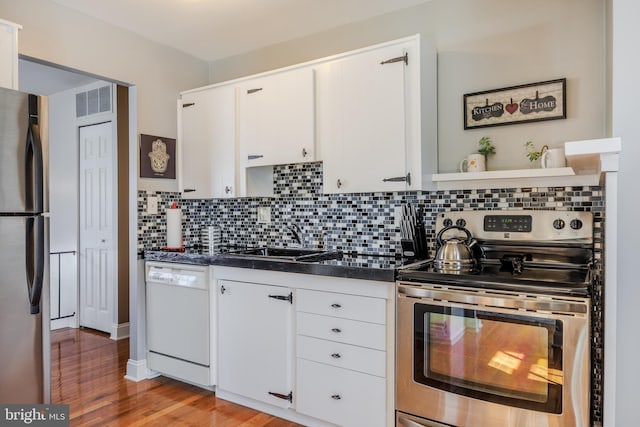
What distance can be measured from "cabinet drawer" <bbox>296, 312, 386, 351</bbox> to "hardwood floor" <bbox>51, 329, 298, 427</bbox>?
0.59m

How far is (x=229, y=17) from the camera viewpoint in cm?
290

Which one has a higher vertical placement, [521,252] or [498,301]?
[521,252]

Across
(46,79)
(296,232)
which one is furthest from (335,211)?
(46,79)

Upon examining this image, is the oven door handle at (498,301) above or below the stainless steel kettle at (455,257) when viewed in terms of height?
below

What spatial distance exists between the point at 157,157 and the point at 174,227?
1.76ft

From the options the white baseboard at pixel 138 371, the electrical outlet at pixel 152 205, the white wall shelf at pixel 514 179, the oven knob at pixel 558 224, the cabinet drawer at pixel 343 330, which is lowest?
the white baseboard at pixel 138 371

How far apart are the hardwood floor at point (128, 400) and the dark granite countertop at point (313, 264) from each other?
33.9 inches

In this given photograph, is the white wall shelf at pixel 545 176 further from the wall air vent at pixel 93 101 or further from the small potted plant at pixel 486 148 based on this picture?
the wall air vent at pixel 93 101

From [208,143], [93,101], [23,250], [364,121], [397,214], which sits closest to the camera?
[23,250]

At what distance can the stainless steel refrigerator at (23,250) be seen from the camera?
2014 mm

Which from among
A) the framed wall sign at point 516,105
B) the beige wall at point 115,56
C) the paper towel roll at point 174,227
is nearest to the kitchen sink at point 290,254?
the paper towel roll at point 174,227

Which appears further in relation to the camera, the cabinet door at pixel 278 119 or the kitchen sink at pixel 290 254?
the cabinet door at pixel 278 119

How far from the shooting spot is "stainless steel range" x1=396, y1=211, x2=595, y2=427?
1.66 m

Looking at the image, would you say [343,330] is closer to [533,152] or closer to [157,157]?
[533,152]
